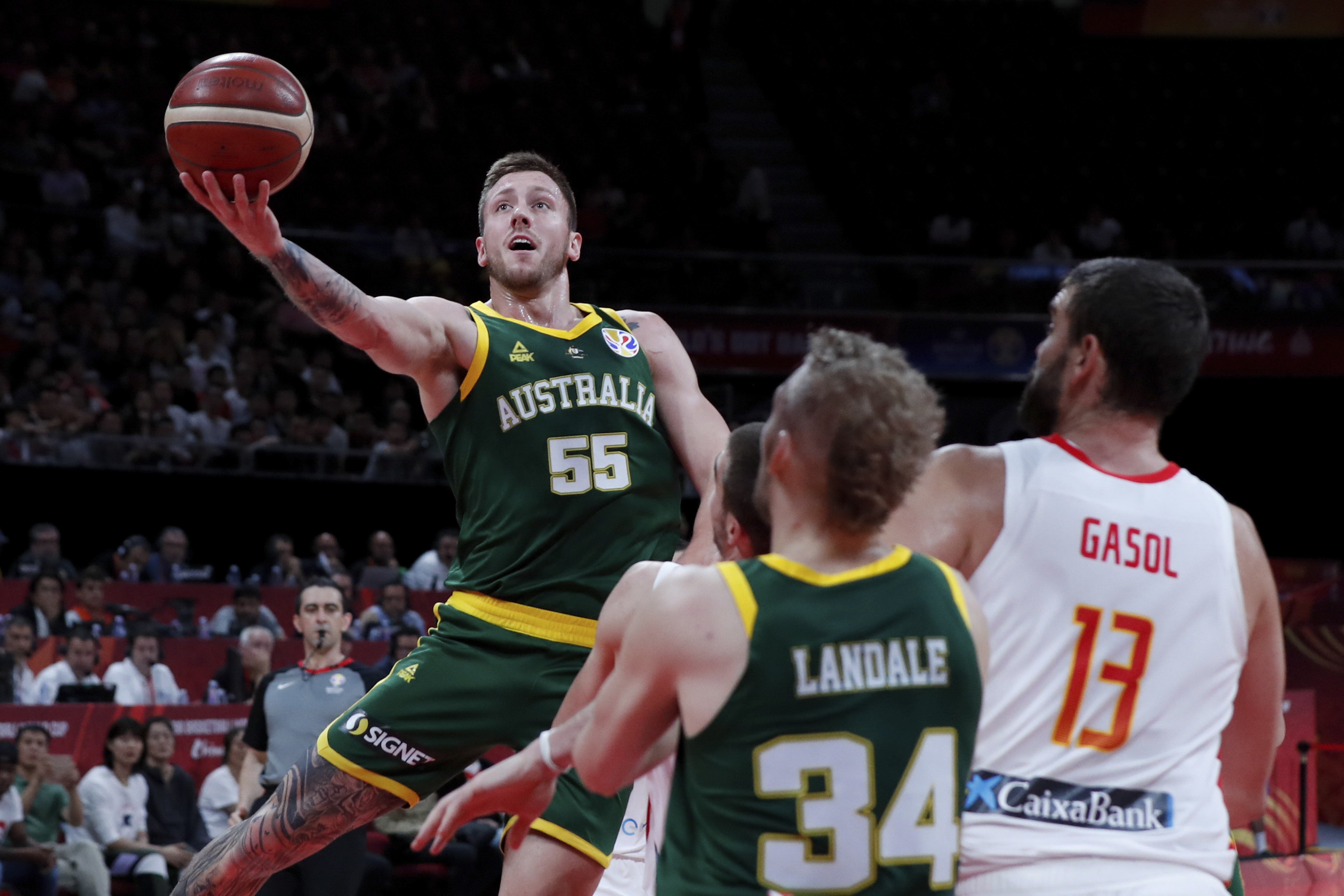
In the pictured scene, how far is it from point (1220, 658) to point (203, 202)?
288 centimetres

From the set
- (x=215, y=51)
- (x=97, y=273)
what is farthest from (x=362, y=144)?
(x=97, y=273)

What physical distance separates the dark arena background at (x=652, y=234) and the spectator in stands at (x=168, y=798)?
1.00 ft

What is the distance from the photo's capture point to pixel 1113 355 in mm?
2812

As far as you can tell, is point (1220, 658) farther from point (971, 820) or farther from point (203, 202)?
point (203, 202)

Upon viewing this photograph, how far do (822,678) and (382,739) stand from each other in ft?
7.04

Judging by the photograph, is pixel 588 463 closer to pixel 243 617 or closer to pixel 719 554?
pixel 719 554

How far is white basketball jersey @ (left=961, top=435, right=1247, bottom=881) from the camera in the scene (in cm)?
271

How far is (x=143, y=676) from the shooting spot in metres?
10.2

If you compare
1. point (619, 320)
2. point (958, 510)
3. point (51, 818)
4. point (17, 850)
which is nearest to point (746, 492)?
point (958, 510)

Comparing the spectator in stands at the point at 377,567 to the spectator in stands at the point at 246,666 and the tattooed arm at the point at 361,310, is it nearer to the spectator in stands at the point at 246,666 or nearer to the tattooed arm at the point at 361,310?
the spectator in stands at the point at 246,666

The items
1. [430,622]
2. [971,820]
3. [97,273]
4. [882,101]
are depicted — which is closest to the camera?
[971,820]

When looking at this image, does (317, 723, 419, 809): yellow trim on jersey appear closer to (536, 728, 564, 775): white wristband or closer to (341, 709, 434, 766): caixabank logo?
(341, 709, 434, 766): caixabank logo

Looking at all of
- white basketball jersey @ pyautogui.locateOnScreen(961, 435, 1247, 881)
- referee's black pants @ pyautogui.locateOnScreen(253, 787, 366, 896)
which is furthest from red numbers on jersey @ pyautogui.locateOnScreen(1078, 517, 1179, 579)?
referee's black pants @ pyautogui.locateOnScreen(253, 787, 366, 896)

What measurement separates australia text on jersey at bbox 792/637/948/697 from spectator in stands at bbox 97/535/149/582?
10.8 metres
